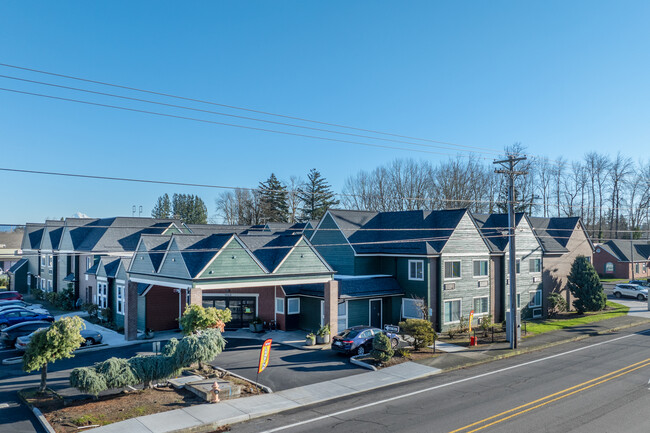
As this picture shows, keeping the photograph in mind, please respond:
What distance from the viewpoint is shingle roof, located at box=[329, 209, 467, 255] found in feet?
109

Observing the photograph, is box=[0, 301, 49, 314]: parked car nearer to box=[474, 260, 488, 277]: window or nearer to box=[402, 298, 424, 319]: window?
box=[402, 298, 424, 319]: window

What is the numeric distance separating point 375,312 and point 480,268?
904 cm

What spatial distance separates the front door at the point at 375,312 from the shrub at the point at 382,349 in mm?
9158

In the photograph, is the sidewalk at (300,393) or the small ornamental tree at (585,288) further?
the small ornamental tree at (585,288)

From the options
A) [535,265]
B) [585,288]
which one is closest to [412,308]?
[535,265]

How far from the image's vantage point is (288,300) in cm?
3238

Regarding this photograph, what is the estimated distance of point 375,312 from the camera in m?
33.0

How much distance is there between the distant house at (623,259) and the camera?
69.6 m

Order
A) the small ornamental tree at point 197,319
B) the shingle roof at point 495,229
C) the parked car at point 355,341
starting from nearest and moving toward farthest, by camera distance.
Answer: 1. the small ornamental tree at point 197,319
2. the parked car at point 355,341
3. the shingle roof at point 495,229

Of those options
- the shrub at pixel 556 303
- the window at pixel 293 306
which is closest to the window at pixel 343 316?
the window at pixel 293 306

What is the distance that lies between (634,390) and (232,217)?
89.6m

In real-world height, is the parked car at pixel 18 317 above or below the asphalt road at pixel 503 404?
above

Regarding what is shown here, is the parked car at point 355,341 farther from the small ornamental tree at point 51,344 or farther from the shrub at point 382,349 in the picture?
the small ornamental tree at point 51,344

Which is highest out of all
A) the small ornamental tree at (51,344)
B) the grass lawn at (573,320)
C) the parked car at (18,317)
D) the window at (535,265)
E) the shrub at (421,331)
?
the window at (535,265)
